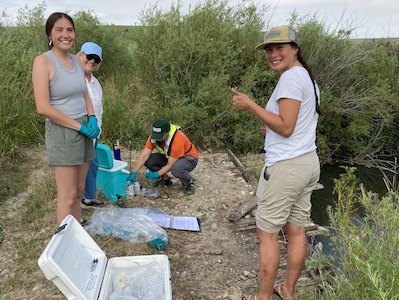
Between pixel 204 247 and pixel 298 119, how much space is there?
6.49 feet

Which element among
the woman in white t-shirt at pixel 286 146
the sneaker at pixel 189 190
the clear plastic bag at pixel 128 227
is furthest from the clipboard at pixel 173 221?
the woman in white t-shirt at pixel 286 146

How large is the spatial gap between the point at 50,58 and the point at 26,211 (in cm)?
216

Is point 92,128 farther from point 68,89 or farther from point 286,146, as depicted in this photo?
point 286,146

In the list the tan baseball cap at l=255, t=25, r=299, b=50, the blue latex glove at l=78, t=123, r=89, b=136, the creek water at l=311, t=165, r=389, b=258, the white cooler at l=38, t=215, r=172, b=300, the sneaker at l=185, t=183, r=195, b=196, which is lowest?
the creek water at l=311, t=165, r=389, b=258

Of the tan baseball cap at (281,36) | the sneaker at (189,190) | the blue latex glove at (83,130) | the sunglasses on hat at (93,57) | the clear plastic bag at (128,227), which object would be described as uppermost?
the tan baseball cap at (281,36)

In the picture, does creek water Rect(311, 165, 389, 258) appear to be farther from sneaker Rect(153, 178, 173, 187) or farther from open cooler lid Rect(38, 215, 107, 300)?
open cooler lid Rect(38, 215, 107, 300)

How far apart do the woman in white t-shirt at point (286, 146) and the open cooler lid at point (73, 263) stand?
1.09 metres

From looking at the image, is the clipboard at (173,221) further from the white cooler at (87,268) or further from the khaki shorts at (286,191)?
the khaki shorts at (286,191)

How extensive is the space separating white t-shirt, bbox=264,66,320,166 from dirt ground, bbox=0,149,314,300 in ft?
4.53

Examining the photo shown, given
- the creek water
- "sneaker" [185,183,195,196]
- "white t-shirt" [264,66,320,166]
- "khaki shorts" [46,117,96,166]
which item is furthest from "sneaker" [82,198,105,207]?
the creek water

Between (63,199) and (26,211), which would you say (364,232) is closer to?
(63,199)

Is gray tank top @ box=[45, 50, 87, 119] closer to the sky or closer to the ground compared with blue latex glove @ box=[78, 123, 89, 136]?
closer to the sky

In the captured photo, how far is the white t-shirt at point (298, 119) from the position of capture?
1.97 m

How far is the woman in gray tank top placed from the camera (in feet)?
7.66
